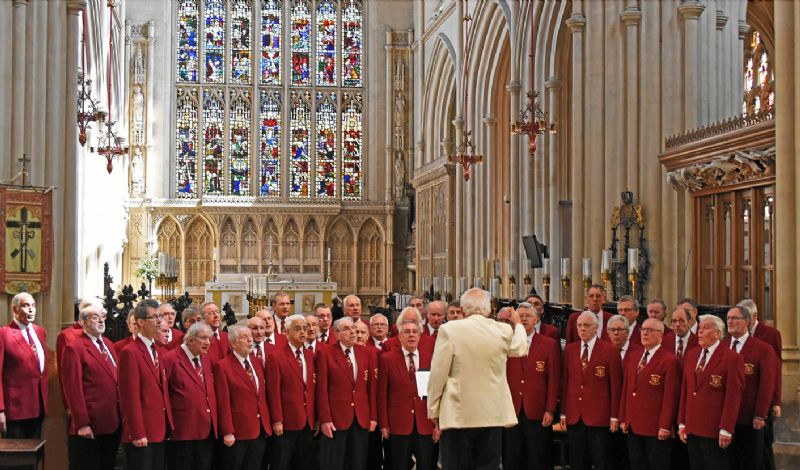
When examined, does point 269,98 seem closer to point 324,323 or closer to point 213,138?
point 213,138

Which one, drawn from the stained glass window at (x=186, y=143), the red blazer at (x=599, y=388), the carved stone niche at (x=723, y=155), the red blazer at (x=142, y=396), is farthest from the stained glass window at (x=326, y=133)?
the red blazer at (x=142, y=396)

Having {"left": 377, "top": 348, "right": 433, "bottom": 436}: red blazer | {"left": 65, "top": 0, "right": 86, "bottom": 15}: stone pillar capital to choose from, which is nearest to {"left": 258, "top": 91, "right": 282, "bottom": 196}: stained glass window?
{"left": 65, "top": 0, "right": 86, "bottom": 15}: stone pillar capital

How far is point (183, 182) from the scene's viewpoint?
30797 millimetres

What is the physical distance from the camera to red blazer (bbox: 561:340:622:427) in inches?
321

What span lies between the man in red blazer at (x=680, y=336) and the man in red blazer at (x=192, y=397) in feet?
11.8

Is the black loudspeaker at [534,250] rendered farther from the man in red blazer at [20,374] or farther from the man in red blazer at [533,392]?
the man in red blazer at [20,374]

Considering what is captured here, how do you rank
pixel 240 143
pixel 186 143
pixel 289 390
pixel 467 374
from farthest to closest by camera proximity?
pixel 240 143 → pixel 186 143 → pixel 289 390 → pixel 467 374

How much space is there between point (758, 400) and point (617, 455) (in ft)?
4.57

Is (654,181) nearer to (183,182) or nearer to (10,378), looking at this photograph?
(10,378)

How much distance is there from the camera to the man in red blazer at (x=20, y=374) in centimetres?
825

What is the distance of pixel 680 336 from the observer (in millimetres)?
8438

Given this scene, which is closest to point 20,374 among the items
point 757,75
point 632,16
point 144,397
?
point 144,397

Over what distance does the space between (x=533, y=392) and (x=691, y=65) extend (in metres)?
8.16

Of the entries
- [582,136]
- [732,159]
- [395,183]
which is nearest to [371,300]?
[395,183]
